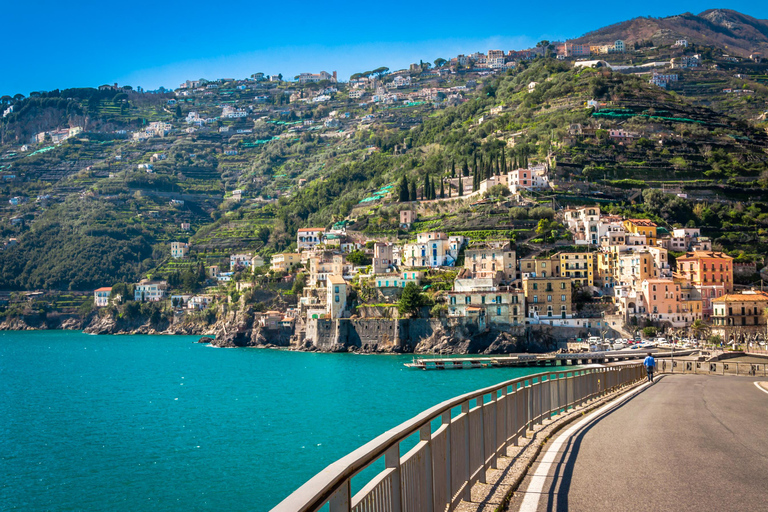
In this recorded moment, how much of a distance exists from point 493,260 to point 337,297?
57.9ft

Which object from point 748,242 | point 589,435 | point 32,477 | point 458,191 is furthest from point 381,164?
point 589,435

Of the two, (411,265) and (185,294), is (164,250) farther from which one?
(411,265)

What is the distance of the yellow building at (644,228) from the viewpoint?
76312mm

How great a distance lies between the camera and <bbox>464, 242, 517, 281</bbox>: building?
7344 centimetres

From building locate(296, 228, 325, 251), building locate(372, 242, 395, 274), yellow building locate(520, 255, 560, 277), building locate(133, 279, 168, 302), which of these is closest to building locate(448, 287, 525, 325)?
yellow building locate(520, 255, 560, 277)

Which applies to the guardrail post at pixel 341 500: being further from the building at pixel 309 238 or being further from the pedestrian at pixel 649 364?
the building at pixel 309 238

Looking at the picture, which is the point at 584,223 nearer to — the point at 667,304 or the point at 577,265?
the point at 577,265

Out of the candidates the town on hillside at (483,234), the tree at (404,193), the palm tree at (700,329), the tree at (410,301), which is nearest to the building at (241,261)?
the town on hillside at (483,234)

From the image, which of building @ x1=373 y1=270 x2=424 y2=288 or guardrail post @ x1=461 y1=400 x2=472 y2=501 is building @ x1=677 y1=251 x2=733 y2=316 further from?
guardrail post @ x1=461 y1=400 x2=472 y2=501

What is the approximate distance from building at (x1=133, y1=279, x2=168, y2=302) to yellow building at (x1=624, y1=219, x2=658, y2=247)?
76370 mm

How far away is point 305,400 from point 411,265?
3923 cm

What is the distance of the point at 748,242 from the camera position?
3145 inches

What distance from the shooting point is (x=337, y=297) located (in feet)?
250

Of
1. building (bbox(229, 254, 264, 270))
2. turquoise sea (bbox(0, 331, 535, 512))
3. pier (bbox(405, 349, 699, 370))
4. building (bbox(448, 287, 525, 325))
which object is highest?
building (bbox(229, 254, 264, 270))
